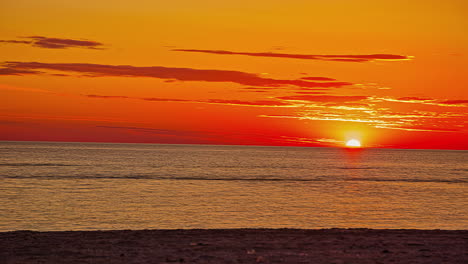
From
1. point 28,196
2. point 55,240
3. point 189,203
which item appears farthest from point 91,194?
point 55,240

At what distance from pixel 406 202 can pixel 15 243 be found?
3050cm

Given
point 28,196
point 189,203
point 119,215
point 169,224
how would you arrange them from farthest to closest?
1. point 28,196
2. point 189,203
3. point 119,215
4. point 169,224

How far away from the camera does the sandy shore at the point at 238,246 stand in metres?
15.6

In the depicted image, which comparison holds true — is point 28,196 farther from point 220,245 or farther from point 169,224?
point 220,245

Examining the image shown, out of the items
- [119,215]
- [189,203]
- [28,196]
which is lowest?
[119,215]

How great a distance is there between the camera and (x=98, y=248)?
17.0 m

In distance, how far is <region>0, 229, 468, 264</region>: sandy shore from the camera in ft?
51.1

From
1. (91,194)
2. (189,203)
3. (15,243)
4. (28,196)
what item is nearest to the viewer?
(15,243)

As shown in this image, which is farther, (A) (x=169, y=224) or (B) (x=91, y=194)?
(B) (x=91, y=194)

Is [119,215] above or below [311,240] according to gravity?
above

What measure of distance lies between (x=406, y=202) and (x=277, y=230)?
22.8m

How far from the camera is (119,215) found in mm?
30141

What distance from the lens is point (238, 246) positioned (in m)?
17.4

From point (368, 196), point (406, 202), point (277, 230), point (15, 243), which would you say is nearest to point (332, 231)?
point (277, 230)
